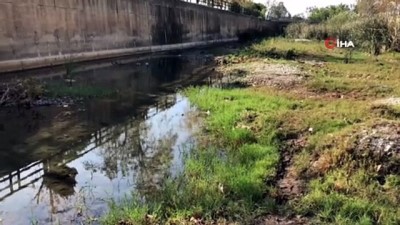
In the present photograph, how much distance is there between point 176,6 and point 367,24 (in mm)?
15375

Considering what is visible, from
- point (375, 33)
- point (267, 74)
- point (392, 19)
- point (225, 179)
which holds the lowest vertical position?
point (225, 179)

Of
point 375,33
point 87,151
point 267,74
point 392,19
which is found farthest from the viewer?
point 375,33

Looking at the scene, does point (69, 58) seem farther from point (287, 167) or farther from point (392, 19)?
point (392, 19)

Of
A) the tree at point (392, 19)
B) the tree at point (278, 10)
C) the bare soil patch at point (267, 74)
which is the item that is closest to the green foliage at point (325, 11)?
the tree at point (278, 10)

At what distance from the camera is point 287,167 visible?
6414 mm

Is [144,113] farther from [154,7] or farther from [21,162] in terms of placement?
[154,7]

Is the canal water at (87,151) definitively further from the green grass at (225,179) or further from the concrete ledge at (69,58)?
the concrete ledge at (69,58)

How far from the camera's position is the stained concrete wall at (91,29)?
1752cm

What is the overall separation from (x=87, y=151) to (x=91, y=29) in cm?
1663

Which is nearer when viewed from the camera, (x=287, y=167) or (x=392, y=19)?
(x=287, y=167)

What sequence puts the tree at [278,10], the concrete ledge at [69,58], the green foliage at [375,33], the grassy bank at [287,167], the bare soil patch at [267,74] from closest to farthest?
the grassy bank at [287,167], the bare soil patch at [267,74], the concrete ledge at [69,58], the green foliage at [375,33], the tree at [278,10]

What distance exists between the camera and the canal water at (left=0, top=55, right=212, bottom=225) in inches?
222

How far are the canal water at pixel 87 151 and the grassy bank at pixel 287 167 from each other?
508 millimetres

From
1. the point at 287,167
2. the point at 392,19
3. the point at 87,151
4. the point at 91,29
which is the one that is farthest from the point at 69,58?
the point at 392,19
